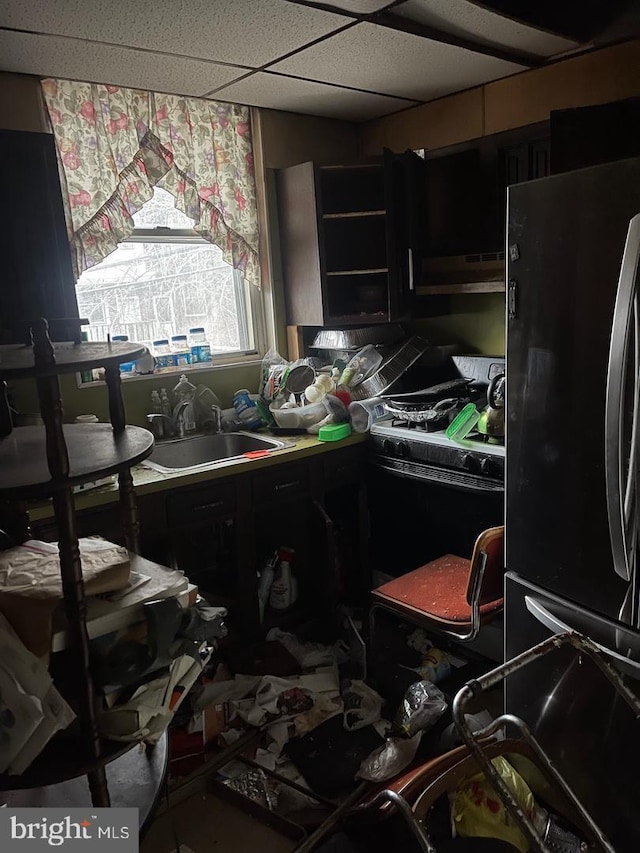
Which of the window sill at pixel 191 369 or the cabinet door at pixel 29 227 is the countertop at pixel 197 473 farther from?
the cabinet door at pixel 29 227

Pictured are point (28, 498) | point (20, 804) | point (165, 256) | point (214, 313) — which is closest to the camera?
point (28, 498)

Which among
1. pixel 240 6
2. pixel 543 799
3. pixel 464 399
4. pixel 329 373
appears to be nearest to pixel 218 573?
pixel 329 373

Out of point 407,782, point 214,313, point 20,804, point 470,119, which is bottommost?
point 407,782

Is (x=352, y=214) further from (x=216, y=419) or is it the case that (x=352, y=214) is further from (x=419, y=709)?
(x=419, y=709)

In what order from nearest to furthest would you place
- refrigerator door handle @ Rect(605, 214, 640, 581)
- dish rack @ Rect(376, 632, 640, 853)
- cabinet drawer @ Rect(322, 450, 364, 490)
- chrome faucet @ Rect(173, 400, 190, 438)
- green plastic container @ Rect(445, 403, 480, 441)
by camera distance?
dish rack @ Rect(376, 632, 640, 853), refrigerator door handle @ Rect(605, 214, 640, 581), green plastic container @ Rect(445, 403, 480, 441), cabinet drawer @ Rect(322, 450, 364, 490), chrome faucet @ Rect(173, 400, 190, 438)

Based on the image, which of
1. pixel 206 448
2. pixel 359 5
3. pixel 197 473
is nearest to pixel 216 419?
pixel 206 448

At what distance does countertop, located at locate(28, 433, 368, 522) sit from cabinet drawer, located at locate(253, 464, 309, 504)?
37 millimetres

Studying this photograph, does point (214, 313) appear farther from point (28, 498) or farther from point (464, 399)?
point (28, 498)

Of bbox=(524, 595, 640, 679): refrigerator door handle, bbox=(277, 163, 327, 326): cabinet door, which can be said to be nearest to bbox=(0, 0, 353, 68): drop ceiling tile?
bbox=(277, 163, 327, 326): cabinet door

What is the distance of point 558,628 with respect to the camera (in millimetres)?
1627

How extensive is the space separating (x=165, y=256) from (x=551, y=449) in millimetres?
1937

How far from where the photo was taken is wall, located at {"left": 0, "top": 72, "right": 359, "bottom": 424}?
254cm

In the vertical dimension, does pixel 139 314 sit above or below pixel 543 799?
above

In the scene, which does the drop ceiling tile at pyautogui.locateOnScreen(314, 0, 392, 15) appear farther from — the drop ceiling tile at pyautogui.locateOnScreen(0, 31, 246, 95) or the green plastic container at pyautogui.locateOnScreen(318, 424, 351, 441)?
the green plastic container at pyautogui.locateOnScreen(318, 424, 351, 441)
